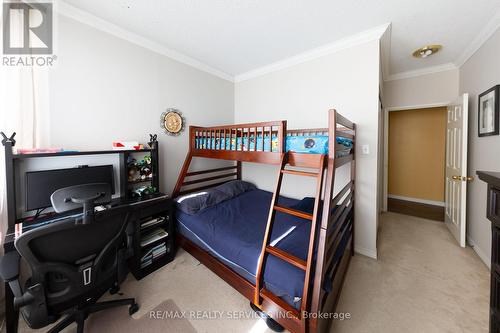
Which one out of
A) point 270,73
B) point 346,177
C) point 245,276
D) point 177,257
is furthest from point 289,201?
point 270,73

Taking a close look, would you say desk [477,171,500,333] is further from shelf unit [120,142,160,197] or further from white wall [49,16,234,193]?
white wall [49,16,234,193]

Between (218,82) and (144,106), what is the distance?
1.48m

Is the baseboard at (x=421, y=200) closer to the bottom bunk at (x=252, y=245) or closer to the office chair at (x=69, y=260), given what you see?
the bottom bunk at (x=252, y=245)

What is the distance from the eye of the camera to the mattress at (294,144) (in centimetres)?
160

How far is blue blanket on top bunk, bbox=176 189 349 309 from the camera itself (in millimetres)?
1372

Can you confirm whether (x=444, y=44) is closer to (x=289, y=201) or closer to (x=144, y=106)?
(x=289, y=201)

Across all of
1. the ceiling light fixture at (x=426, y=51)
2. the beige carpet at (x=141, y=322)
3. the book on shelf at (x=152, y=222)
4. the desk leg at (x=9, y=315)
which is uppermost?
the ceiling light fixture at (x=426, y=51)

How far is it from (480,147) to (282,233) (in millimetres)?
2789

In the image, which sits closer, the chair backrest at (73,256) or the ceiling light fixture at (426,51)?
the chair backrest at (73,256)

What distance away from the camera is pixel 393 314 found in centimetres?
158

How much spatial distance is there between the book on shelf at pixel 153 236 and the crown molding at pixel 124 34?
2369 millimetres

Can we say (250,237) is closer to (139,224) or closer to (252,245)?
(252,245)

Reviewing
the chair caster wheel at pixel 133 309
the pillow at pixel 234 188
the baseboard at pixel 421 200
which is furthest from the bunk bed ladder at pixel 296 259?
the baseboard at pixel 421 200

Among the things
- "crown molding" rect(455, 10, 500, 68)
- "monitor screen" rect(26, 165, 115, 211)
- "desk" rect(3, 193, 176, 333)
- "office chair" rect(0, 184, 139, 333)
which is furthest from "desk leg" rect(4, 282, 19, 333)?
"crown molding" rect(455, 10, 500, 68)
